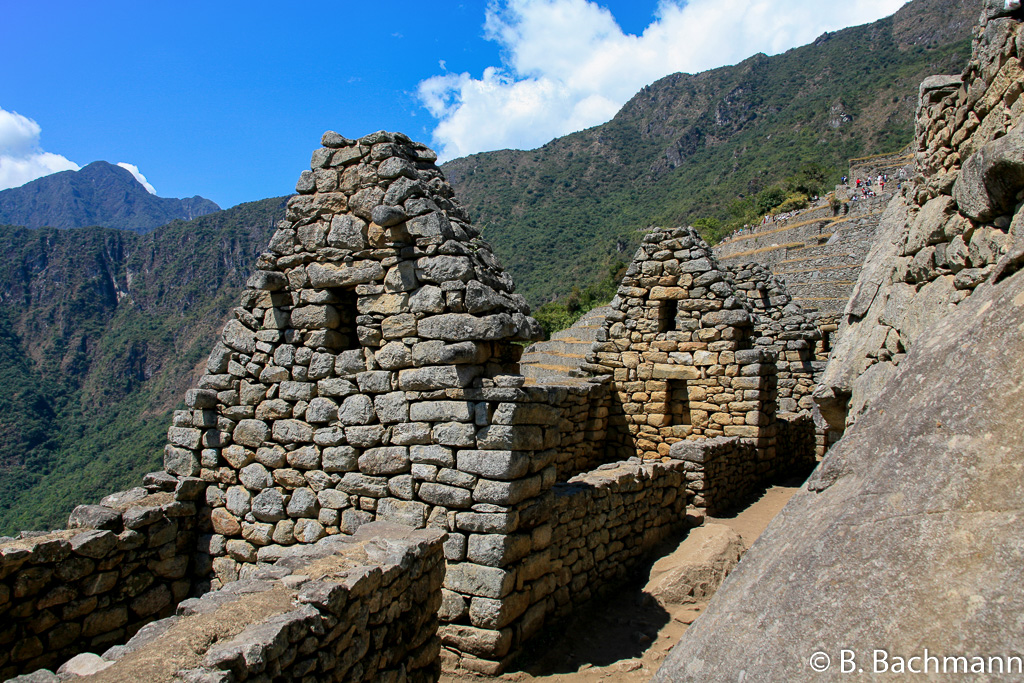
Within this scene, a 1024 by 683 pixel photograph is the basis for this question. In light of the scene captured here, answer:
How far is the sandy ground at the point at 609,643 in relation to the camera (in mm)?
4215

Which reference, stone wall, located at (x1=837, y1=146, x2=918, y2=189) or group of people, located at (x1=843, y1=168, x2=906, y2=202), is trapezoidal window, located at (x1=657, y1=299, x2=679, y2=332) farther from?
stone wall, located at (x1=837, y1=146, x2=918, y2=189)

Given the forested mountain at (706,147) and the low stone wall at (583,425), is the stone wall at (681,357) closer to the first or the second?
the low stone wall at (583,425)

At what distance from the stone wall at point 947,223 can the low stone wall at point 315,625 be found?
9.31 feet

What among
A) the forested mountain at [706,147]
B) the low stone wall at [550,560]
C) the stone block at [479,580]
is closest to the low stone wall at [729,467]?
the low stone wall at [550,560]

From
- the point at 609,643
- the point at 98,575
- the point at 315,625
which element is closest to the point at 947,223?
the point at 315,625

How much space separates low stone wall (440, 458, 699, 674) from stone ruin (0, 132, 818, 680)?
2 centimetres

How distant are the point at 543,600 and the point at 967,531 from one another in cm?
378

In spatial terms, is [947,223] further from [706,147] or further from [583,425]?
[706,147]

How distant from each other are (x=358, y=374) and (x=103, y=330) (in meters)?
71.8

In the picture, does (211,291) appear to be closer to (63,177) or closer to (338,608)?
(338,608)

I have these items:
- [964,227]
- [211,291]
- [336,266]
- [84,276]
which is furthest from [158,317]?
[964,227]

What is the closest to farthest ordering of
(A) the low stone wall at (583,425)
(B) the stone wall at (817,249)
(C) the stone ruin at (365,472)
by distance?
(C) the stone ruin at (365,472)
(A) the low stone wall at (583,425)
(B) the stone wall at (817,249)

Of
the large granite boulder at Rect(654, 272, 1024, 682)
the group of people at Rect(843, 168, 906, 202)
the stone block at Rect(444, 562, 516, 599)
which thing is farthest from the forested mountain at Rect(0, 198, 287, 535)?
the group of people at Rect(843, 168, 906, 202)

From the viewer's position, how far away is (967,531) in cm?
134
